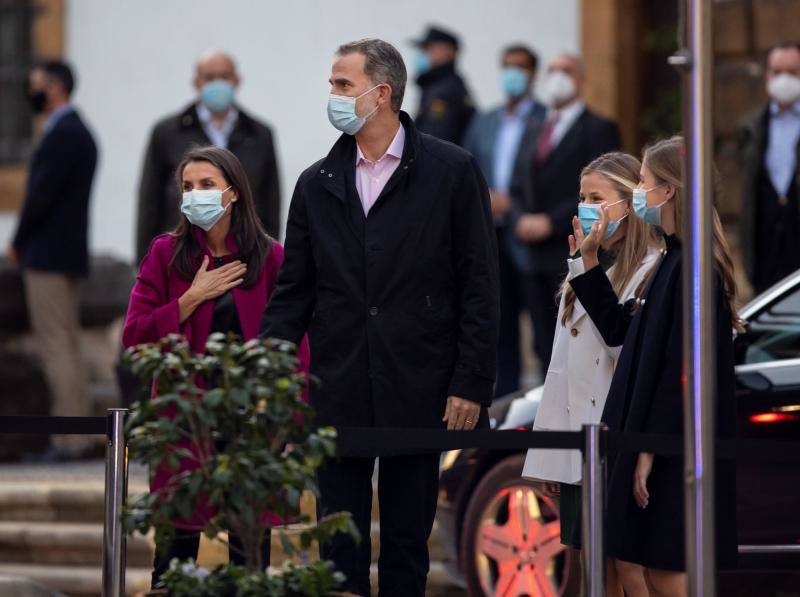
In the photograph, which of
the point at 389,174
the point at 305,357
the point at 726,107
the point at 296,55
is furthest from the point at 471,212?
the point at 296,55

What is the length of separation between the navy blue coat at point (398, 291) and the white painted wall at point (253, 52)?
7.28 meters

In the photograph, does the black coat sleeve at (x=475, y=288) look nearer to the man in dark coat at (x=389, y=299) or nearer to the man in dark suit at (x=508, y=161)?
the man in dark coat at (x=389, y=299)

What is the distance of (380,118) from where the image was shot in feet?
20.8

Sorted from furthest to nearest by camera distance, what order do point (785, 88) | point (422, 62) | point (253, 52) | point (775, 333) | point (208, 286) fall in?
point (253, 52)
point (422, 62)
point (785, 88)
point (775, 333)
point (208, 286)

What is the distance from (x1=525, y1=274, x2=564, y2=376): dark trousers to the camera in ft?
35.0

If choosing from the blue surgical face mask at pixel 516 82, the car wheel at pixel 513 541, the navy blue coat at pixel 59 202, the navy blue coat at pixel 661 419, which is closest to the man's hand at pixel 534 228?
the blue surgical face mask at pixel 516 82

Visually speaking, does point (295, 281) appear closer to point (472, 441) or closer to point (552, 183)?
point (472, 441)

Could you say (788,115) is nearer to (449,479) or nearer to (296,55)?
(449,479)

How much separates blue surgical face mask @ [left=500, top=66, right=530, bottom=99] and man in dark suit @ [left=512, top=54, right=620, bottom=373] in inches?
13.9

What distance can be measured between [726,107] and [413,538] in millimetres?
7260

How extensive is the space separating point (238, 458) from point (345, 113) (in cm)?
158

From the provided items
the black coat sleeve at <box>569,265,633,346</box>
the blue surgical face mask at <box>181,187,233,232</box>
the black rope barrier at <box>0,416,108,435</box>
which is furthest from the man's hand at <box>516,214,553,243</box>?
the black rope barrier at <box>0,416,108,435</box>

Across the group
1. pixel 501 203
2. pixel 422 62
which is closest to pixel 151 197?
pixel 501 203

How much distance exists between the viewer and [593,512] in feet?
18.6
